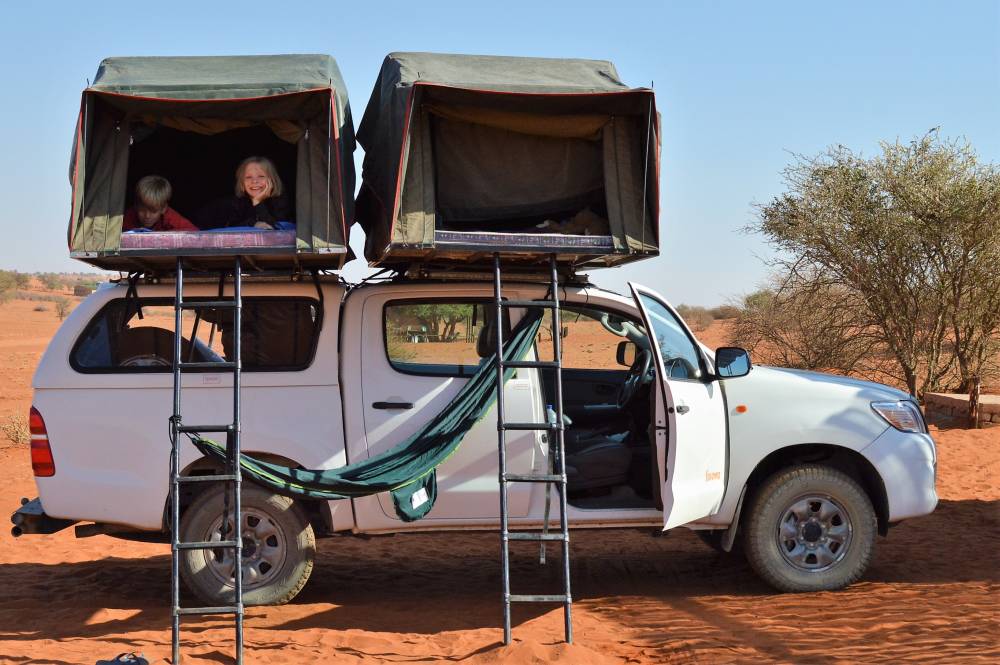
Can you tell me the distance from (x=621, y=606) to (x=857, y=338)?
40.1 ft

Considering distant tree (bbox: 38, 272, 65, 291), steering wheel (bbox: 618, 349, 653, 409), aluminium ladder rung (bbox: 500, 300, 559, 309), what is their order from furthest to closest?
distant tree (bbox: 38, 272, 65, 291) → steering wheel (bbox: 618, 349, 653, 409) → aluminium ladder rung (bbox: 500, 300, 559, 309)

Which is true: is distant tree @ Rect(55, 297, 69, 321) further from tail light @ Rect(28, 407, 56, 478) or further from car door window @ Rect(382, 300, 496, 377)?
car door window @ Rect(382, 300, 496, 377)

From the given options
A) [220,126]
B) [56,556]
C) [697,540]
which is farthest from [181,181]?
[697,540]

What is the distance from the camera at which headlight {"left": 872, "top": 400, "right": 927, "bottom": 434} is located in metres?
6.58

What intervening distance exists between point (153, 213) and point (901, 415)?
4725 mm

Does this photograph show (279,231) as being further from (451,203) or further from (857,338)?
(857,338)

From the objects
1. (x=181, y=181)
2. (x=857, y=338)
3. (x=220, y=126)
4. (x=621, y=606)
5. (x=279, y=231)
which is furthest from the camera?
(x=857, y=338)

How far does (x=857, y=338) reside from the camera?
17.5 m

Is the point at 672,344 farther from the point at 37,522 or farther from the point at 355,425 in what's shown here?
the point at 37,522

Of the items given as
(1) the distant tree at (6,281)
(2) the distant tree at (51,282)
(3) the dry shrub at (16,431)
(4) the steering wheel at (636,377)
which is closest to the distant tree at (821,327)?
(4) the steering wheel at (636,377)

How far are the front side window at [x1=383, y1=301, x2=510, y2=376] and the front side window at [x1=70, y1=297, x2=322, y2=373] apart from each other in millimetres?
487

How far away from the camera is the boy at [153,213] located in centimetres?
610

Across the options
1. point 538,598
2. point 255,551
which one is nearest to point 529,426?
point 538,598

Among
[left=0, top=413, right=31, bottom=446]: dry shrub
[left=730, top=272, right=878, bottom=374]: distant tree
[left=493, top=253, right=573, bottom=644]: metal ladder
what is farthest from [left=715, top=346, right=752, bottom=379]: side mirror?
[left=730, top=272, right=878, bottom=374]: distant tree
